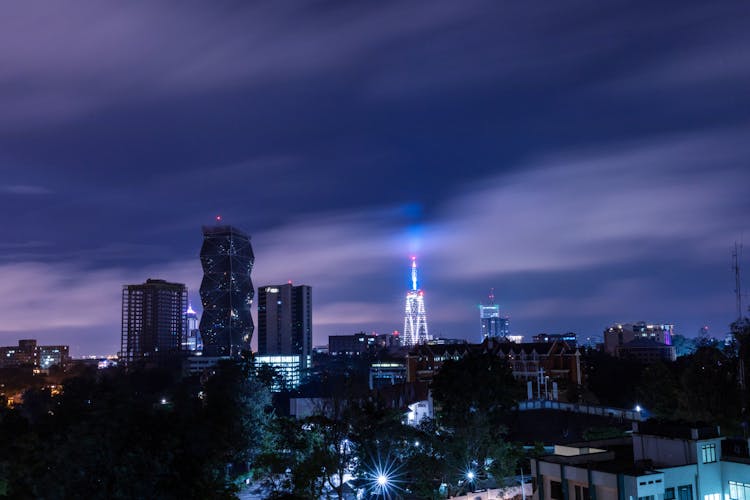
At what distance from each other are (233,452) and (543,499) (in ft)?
76.9

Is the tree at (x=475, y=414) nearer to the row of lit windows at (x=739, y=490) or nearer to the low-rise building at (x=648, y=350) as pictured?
the row of lit windows at (x=739, y=490)

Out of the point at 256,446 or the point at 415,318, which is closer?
the point at 256,446

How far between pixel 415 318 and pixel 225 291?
5093 cm

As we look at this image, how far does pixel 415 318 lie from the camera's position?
579ft

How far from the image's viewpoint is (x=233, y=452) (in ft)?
140

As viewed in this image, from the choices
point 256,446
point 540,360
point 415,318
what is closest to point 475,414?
point 256,446

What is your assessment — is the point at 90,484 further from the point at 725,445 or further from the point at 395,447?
the point at 725,445

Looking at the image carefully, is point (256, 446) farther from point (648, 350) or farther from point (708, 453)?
point (648, 350)

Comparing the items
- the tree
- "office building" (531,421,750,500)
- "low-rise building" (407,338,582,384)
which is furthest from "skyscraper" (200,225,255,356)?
"office building" (531,421,750,500)

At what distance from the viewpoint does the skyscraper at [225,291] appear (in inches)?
6880

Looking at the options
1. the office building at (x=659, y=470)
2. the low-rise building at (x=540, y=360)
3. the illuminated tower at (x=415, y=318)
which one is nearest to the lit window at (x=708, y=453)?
the office building at (x=659, y=470)

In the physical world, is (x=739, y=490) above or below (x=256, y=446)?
above

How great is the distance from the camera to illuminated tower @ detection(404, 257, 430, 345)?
17500cm

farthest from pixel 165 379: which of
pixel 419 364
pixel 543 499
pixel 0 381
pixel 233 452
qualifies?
pixel 543 499
